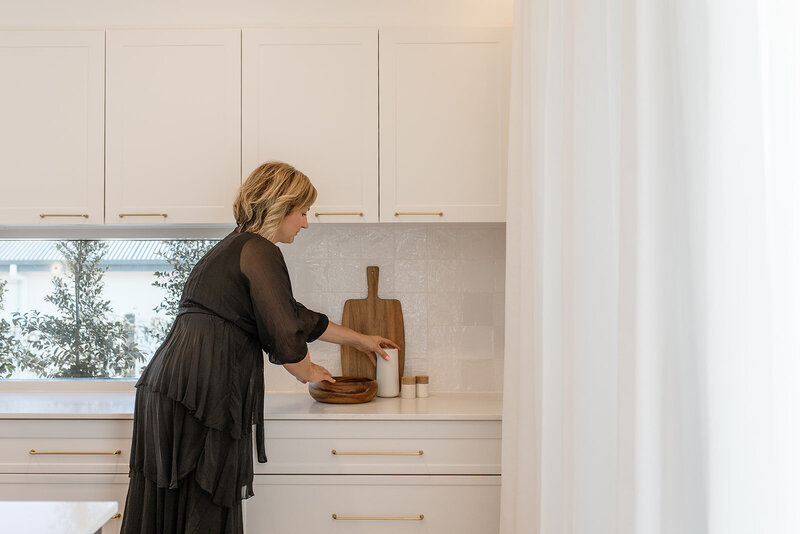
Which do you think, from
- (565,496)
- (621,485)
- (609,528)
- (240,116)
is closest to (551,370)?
(565,496)

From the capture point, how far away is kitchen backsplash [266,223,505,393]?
112 inches

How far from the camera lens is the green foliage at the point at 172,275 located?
296 centimetres

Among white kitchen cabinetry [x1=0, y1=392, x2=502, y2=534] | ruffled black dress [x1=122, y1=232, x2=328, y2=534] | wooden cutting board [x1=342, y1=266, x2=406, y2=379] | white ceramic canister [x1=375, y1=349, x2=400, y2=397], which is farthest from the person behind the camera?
wooden cutting board [x1=342, y1=266, x2=406, y2=379]

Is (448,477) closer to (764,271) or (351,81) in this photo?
(351,81)

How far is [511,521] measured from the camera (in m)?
2.06

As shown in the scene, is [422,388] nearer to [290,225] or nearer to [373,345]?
[373,345]

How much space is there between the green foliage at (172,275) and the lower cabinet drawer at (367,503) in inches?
39.4

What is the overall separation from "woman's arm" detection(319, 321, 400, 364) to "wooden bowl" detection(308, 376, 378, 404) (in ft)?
0.47

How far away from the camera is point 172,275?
297 cm

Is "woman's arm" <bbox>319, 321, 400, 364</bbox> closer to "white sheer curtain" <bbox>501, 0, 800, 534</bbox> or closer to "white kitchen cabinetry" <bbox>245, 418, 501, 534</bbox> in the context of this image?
"white kitchen cabinetry" <bbox>245, 418, 501, 534</bbox>

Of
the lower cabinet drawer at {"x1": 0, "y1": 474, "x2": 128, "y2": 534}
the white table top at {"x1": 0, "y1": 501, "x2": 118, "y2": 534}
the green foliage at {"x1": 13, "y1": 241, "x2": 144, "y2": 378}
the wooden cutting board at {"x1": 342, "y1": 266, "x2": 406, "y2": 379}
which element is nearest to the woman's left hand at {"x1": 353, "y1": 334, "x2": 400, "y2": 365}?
the wooden cutting board at {"x1": 342, "y1": 266, "x2": 406, "y2": 379}

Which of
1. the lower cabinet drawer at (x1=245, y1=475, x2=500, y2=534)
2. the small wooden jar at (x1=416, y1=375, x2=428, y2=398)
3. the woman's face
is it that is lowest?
the lower cabinet drawer at (x1=245, y1=475, x2=500, y2=534)

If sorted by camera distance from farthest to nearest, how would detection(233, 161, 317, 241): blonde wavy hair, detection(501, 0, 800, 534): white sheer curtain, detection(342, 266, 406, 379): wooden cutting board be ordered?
detection(342, 266, 406, 379): wooden cutting board → detection(233, 161, 317, 241): blonde wavy hair → detection(501, 0, 800, 534): white sheer curtain

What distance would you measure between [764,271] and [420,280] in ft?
7.04
